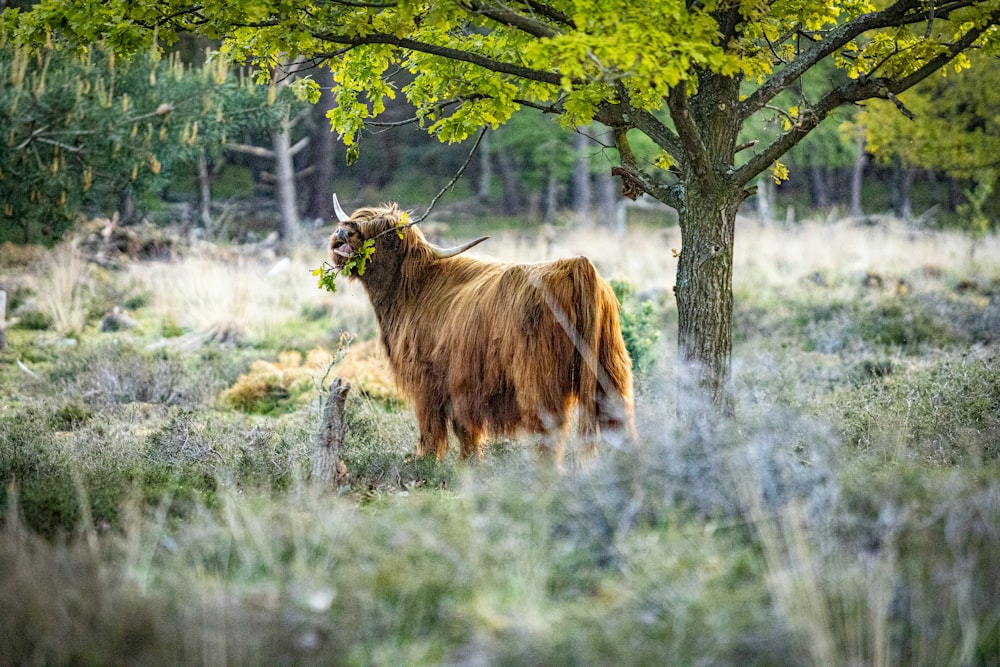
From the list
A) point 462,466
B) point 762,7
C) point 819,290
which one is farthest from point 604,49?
point 819,290

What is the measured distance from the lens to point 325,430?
534cm

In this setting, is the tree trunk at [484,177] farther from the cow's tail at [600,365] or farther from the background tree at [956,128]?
the cow's tail at [600,365]

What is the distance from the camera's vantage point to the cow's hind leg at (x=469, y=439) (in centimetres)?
652

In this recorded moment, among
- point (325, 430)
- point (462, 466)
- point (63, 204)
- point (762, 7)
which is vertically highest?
point (762, 7)

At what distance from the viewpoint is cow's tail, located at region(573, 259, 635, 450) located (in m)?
5.77

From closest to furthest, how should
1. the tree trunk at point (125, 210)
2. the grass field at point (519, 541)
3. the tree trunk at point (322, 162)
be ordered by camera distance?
the grass field at point (519, 541) → the tree trunk at point (125, 210) → the tree trunk at point (322, 162)

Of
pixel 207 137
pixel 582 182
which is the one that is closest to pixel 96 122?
pixel 207 137

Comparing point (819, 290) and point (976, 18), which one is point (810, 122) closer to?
point (976, 18)

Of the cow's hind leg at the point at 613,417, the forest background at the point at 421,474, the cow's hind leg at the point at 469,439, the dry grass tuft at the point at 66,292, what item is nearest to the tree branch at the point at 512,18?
the forest background at the point at 421,474

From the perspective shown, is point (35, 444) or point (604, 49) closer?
point (604, 49)

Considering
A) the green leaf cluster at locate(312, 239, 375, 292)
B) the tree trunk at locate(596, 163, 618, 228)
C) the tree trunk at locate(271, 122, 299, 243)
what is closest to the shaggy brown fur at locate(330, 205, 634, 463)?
the green leaf cluster at locate(312, 239, 375, 292)

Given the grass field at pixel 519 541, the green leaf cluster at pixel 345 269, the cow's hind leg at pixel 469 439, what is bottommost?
the cow's hind leg at pixel 469 439

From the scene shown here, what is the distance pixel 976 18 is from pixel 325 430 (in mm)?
4354

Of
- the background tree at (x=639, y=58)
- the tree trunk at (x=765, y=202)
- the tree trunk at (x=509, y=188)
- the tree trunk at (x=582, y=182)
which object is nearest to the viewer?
the background tree at (x=639, y=58)
